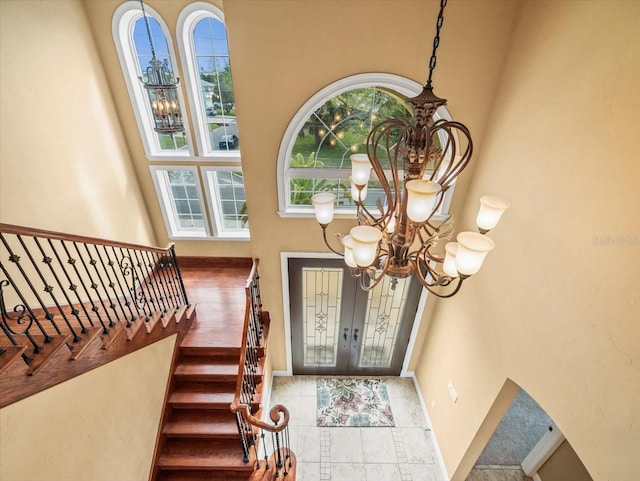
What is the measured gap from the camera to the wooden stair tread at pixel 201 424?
3238 millimetres

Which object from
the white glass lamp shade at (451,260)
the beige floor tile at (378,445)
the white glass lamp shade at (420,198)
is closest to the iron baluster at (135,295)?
the white glass lamp shade at (420,198)

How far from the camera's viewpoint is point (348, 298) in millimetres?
4191

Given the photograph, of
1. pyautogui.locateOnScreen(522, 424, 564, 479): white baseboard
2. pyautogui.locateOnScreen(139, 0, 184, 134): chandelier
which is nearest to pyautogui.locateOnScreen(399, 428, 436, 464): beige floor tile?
pyautogui.locateOnScreen(522, 424, 564, 479): white baseboard

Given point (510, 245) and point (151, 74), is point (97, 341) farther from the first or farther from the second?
point (510, 245)

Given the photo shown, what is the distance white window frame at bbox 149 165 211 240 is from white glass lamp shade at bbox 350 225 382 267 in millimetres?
3756

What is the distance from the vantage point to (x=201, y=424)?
11.0 ft

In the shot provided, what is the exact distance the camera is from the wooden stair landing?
3176 millimetres

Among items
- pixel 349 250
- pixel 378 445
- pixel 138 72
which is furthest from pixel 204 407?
pixel 138 72

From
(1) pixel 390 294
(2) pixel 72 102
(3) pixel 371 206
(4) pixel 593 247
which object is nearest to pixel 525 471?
(1) pixel 390 294

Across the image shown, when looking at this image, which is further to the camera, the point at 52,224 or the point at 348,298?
the point at 348,298

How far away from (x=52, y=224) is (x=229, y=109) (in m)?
2.54

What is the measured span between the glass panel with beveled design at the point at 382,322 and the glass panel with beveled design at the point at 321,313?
18.2 inches

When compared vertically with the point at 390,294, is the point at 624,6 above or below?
above

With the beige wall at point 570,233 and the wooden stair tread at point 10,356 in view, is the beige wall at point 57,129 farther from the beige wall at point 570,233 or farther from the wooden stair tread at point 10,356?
the beige wall at point 570,233
